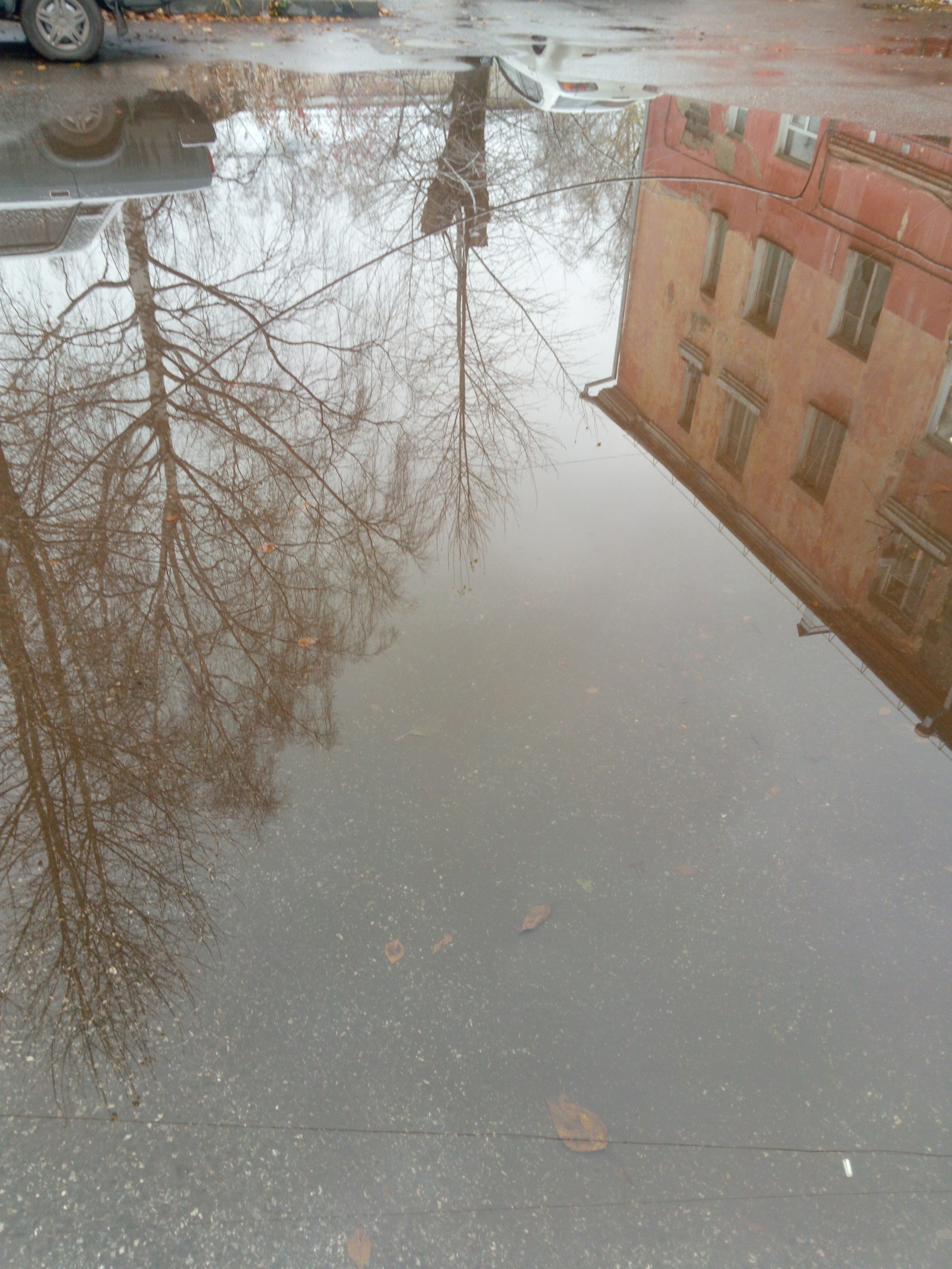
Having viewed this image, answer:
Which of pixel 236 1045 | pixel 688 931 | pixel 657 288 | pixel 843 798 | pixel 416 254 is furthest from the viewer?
pixel 416 254

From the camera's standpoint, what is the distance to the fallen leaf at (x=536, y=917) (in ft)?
9.46

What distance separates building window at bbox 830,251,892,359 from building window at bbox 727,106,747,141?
3.42 meters

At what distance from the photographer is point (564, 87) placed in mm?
11250

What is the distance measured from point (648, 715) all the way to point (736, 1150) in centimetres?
175

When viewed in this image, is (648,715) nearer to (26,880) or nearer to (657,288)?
(26,880)

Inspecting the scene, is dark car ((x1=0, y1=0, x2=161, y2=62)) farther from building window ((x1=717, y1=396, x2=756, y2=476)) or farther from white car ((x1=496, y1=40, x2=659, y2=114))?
building window ((x1=717, y1=396, x2=756, y2=476))

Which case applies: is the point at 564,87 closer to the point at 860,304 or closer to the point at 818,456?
the point at 860,304

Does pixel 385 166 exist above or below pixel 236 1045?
above

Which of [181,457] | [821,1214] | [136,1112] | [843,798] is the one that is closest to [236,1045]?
[136,1112]

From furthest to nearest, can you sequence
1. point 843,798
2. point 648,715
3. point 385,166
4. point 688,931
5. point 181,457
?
point 385,166 < point 181,457 < point 648,715 < point 843,798 < point 688,931

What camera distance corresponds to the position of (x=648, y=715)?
374 cm

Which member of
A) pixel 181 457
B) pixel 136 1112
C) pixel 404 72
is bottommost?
pixel 136 1112

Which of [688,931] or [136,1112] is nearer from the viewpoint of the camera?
[136,1112]

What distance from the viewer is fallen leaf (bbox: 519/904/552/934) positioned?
9.46 feet
